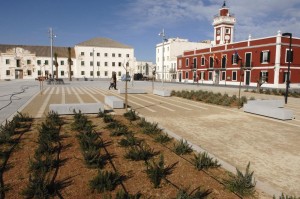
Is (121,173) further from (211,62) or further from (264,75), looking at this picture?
(211,62)

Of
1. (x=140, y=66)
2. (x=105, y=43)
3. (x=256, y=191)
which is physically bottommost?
(x=256, y=191)

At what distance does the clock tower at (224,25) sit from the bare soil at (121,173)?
54135 millimetres

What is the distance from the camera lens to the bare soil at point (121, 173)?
453 centimetres

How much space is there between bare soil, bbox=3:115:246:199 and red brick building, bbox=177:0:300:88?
25.4m

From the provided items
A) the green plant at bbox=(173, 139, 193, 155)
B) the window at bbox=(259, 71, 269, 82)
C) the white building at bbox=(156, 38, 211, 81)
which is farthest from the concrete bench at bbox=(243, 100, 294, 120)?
the white building at bbox=(156, 38, 211, 81)

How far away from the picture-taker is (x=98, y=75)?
3297 inches

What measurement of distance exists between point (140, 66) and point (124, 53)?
56.3ft

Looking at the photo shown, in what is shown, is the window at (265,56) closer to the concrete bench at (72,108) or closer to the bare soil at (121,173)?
the concrete bench at (72,108)

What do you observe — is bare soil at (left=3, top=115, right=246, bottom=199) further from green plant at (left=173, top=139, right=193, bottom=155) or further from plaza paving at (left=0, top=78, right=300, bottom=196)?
plaza paving at (left=0, top=78, right=300, bottom=196)

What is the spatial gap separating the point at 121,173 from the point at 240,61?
145ft

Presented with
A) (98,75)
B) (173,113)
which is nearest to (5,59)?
(98,75)

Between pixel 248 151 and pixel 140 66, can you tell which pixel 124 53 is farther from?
pixel 248 151

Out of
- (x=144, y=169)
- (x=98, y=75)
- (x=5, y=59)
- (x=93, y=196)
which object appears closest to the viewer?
(x=93, y=196)

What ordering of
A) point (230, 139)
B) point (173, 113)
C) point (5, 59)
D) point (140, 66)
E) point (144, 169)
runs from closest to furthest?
1. point (144, 169)
2. point (230, 139)
3. point (173, 113)
4. point (5, 59)
5. point (140, 66)
